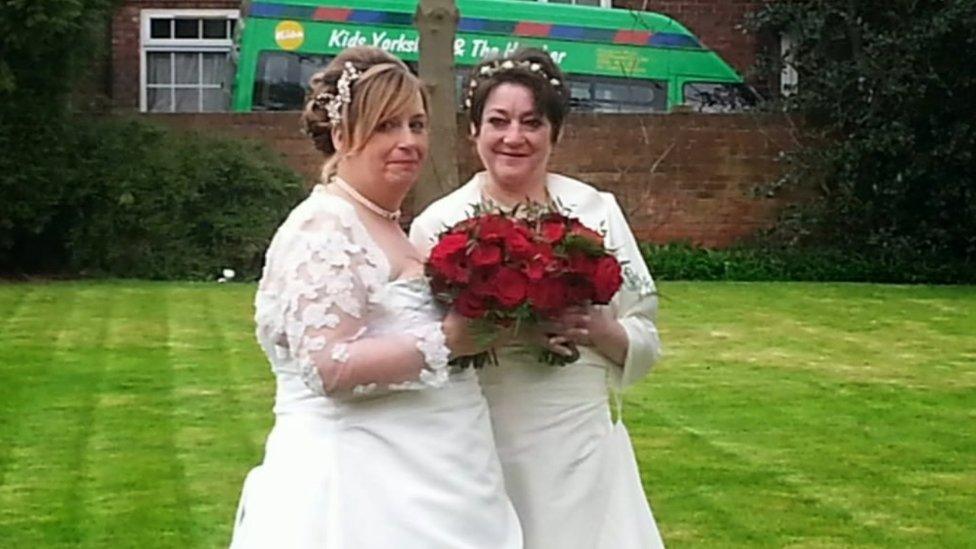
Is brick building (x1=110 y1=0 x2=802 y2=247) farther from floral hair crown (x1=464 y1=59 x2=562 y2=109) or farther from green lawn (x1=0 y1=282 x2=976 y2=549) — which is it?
floral hair crown (x1=464 y1=59 x2=562 y2=109)

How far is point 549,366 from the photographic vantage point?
4.14m

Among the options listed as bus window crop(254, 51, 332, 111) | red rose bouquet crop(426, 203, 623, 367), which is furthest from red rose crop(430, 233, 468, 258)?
bus window crop(254, 51, 332, 111)

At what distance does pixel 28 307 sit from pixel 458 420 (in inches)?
449

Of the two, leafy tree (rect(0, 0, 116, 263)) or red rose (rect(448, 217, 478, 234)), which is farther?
leafy tree (rect(0, 0, 116, 263))

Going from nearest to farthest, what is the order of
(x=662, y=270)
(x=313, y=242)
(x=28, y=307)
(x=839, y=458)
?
(x=313, y=242), (x=839, y=458), (x=28, y=307), (x=662, y=270)

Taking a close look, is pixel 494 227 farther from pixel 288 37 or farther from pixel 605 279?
pixel 288 37

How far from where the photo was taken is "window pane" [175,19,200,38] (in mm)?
22312

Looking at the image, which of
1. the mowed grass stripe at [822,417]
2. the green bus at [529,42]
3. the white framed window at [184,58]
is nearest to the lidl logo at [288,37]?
the green bus at [529,42]

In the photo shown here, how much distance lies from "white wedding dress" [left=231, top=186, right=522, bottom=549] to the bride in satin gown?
191mm

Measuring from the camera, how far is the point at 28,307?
14758 millimetres

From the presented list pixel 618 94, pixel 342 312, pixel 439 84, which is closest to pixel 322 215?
pixel 342 312

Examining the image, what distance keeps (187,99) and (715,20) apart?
6.29 m

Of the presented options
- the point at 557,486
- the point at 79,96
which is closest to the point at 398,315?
the point at 557,486

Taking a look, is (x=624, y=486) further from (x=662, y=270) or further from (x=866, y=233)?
(x=866, y=233)
